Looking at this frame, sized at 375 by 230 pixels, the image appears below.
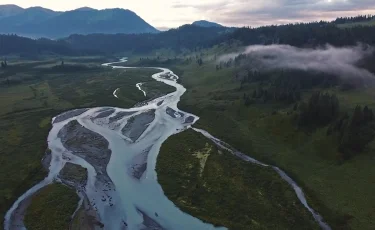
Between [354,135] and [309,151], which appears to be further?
[309,151]

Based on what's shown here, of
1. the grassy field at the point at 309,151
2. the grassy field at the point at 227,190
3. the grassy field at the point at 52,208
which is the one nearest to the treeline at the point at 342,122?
the grassy field at the point at 309,151

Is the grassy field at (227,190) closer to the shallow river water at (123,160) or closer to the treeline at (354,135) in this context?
the shallow river water at (123,160)

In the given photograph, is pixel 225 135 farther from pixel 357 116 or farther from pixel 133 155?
pixel 357 116

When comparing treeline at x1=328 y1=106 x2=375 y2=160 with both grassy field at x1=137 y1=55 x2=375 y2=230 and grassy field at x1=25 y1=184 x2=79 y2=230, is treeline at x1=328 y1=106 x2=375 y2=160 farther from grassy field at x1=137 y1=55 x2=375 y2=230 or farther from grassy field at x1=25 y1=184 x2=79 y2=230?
grassy field at x1=25 y1=184 x2=79 y2=230

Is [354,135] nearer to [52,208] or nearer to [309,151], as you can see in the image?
[309,151]

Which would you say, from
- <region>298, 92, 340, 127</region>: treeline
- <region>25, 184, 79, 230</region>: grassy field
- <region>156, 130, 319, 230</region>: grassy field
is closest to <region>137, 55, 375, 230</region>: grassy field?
<region>298, 92, 340, 127</region>: treeline

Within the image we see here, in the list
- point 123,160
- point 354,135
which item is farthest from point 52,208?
point 354,135
